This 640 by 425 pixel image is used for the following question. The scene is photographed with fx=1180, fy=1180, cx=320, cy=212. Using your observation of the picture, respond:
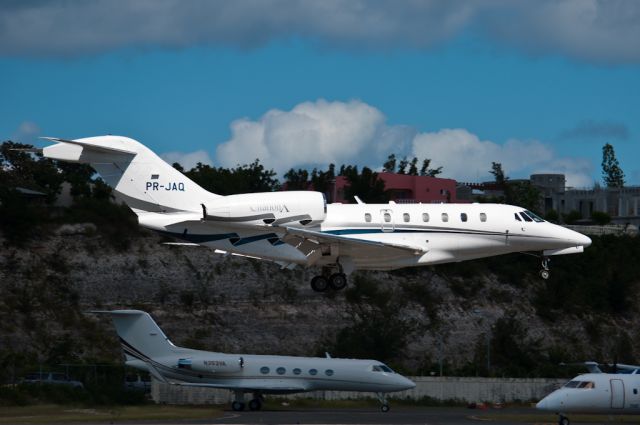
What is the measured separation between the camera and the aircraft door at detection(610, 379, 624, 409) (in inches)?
1347

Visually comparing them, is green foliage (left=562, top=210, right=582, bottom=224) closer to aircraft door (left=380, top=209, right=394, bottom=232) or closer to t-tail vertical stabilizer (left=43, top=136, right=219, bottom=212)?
aircraft door (left=380, top=209, right=394, bottom=232)

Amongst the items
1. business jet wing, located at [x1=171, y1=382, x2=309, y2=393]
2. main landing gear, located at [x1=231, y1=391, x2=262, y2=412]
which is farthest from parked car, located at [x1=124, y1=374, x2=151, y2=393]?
main landing gear, located at [x1=231, y1=391, x2=262, y2=412]

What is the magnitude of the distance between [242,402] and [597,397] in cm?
1366

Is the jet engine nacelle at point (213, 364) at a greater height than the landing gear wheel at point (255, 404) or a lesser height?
greater

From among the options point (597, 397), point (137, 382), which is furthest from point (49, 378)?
point (597, 397)

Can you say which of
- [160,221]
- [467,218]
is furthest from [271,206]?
[467,218]

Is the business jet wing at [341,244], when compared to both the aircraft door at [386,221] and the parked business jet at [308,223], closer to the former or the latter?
the parked business jet at [308,223]

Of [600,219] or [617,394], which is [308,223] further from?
[600,219]

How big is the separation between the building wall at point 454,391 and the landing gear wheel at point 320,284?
305 inches

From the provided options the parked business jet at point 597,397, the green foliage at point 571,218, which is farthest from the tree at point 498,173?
the parked business jet at point 597,397

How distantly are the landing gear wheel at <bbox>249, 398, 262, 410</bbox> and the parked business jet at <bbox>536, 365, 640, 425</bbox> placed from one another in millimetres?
11910

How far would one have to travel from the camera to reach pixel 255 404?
42.3 metres

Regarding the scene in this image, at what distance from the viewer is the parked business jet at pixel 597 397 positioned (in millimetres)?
33844

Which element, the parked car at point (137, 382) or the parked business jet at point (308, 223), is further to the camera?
the parked car at point (137, 382)
